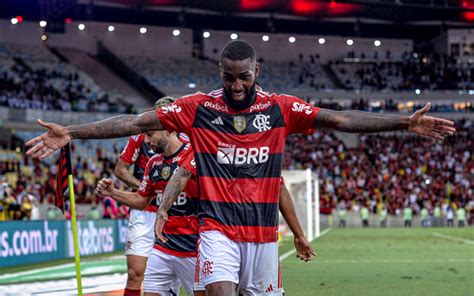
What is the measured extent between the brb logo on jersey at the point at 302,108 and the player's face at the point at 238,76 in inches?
15.2

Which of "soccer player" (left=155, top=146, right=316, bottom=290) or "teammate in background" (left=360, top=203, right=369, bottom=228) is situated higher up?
"soccer player" (left=155, top=146, right=316, bottom=290)

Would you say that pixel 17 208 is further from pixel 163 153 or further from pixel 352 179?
pixel 352 179

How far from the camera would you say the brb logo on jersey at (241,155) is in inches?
248

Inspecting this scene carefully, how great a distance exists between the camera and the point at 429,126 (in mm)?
6078

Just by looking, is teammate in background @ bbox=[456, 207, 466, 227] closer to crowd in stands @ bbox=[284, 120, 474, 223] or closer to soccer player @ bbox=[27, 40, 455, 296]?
crowd in stands @ bbox=[284, 120, 474, 223]

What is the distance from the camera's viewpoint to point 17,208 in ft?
89.4

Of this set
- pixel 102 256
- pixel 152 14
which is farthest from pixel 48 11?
pixel 102 256

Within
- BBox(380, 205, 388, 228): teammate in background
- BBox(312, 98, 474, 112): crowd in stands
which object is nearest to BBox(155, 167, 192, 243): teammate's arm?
BBox(380, 205, 388, 228): teammate in background

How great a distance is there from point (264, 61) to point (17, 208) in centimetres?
4402

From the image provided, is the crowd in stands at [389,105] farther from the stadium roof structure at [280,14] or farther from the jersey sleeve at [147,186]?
the jersey sleeve at [147,186]

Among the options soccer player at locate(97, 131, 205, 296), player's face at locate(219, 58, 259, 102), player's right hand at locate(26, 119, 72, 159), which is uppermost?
player's face at locate(219, 58, 259, 102)

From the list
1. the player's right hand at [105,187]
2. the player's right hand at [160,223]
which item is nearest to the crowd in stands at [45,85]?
the player's right hand at [105,187]

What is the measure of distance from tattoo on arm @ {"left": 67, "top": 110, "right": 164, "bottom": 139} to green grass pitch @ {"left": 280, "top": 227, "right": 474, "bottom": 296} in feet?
25.1

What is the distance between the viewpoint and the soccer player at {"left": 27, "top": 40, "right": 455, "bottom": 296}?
20.4 ft
